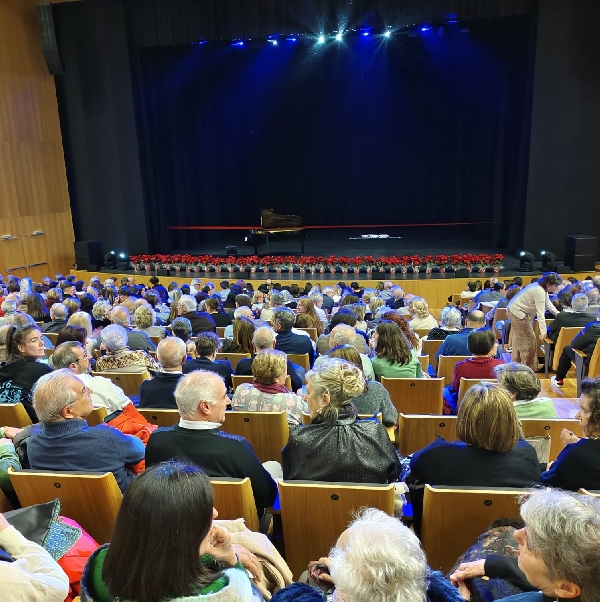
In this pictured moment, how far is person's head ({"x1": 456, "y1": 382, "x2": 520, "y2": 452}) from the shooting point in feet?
6.86

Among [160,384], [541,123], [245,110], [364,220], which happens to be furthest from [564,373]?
[245,110]

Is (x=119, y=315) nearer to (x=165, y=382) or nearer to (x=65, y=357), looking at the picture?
(x=65, y=357)

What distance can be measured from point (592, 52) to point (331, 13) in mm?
5669

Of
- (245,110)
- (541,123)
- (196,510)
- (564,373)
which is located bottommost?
(564,373)

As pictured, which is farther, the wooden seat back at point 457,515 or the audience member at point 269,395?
the audience member at point 269,395

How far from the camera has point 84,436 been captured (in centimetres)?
227

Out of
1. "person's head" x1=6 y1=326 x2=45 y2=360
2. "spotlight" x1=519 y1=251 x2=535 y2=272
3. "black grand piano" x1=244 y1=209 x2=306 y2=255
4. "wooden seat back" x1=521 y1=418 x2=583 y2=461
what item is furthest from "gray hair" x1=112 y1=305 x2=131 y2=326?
"spotlight" x1=519 y1=251 x2=535 y2=272

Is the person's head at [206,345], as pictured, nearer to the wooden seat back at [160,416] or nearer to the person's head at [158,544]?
the wooden seat back at [160,416]

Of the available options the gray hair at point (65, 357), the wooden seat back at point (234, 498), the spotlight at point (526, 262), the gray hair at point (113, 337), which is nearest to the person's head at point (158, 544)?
the wooden seat back at point (234, 498)

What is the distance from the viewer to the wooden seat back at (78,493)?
6.75ft

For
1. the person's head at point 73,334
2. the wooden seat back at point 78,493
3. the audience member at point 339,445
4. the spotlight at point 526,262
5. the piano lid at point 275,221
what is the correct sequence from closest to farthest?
the wooden seat back at point 78,493
the audience member at point 339,445
the person's head at point 73,334
the spotlight at point 526,262
the piano lid at point 275,221

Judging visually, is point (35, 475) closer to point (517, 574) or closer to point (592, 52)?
point (517, 574)

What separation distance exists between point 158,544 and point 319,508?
89 centimetres

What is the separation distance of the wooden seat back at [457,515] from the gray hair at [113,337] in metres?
2.76
